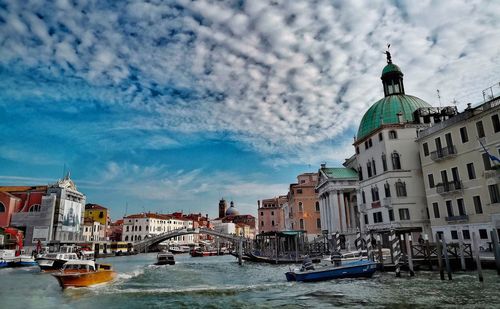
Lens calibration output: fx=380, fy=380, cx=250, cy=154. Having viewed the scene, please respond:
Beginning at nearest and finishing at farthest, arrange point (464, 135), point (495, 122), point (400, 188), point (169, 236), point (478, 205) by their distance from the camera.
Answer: point (495, 122)
point (478, 205)
point (464, 135)
point (400, 188)
point (169, 236)

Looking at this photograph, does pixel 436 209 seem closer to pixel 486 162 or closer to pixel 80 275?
pixel 486 162

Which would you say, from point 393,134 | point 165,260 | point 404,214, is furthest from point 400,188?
point 165,260

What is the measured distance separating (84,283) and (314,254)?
79.7ft

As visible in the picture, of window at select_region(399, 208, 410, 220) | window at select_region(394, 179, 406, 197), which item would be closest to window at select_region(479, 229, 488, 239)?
window at select_region(399, 208, 410, 220)

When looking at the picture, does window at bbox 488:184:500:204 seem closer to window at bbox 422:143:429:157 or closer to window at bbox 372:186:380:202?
window at bbox 422:143:429:157

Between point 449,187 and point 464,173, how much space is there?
157cm

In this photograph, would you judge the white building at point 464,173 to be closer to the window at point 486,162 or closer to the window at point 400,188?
the window at point 486,162

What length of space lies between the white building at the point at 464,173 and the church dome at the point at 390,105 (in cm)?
513

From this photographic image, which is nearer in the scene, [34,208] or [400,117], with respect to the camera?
[400,117]

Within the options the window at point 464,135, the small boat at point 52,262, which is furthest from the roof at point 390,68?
the small boat at point 52,262

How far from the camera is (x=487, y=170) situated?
24844mm

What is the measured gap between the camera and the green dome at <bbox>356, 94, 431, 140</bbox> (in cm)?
3559

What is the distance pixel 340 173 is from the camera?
142 ft

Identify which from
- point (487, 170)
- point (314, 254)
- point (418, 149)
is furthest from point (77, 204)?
point (487, 170)
